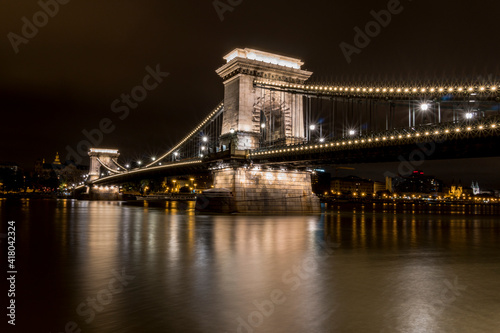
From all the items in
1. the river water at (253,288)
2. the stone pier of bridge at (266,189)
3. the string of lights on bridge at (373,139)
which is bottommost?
the river water at (253,288)

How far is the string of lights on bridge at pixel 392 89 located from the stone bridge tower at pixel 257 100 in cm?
132

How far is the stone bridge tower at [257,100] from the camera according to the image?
39.9 m

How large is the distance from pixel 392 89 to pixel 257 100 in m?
15.0

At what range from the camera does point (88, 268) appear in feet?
35.6

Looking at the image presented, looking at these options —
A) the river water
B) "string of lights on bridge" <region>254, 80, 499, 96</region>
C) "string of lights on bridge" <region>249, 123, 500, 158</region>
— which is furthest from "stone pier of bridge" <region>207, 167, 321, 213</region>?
the river water

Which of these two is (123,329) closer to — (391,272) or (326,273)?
(326,273)

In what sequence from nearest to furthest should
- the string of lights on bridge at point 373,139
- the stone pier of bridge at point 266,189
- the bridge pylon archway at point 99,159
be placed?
the string of lights on bridge at point 373,139 → the stone pier of bridge at point 266,189 → the bridge pylon archway at point 99,159

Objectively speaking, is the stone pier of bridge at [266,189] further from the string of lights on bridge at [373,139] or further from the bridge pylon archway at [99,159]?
the bridge pylon archway at [99,159]

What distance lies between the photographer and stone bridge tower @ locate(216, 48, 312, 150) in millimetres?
39875

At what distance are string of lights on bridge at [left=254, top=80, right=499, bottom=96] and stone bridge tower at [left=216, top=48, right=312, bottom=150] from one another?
1323 millimetres

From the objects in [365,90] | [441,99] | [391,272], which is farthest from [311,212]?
[391,272]

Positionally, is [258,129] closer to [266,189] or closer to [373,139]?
Answer: [266,189]

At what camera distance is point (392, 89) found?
29.2 metres

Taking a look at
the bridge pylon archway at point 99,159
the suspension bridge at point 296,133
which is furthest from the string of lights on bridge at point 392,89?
the bridge pylon archway at point 99,159
